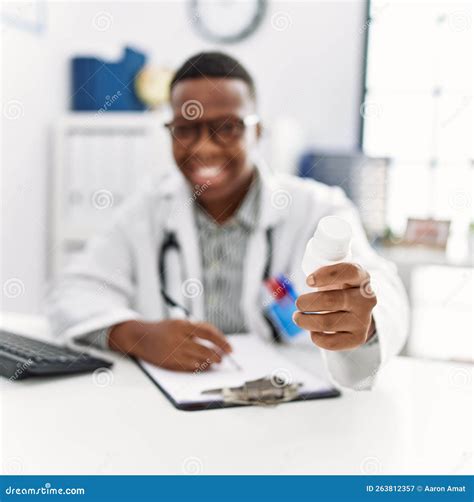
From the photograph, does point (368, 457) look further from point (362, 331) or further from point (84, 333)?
point (84, 333)

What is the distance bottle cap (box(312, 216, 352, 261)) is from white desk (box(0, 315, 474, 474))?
25cm

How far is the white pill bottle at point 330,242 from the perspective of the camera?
0.71 meters

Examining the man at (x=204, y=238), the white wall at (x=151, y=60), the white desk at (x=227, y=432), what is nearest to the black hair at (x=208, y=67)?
the man at (x=204, y=238)

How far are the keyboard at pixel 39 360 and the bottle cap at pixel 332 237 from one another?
511mm

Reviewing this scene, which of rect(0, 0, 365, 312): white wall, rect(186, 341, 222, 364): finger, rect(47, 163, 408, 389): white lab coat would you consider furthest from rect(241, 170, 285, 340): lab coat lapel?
rect(0, 0, 365, 312): white wall

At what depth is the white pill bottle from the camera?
0.71 m

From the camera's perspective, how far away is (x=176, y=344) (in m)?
1.06

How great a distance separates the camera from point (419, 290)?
2383mm

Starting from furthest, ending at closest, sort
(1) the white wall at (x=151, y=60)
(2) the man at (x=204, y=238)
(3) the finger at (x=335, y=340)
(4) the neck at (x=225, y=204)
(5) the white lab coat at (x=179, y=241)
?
(1) the white wall at (x=151, y=60), (4) the neck at (x=225, y=204), (5) the white lab coat at (x=179, y=241), (2) the man at (x=204, y=238), (3) the finger at (x=335, y=340)

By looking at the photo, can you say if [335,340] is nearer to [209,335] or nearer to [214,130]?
[209,335]

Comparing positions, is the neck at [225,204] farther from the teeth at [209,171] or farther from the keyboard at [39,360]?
the keyboard at [39,360]

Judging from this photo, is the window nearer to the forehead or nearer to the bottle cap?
the forehead

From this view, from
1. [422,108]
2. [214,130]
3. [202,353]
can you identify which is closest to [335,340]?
[202,353]

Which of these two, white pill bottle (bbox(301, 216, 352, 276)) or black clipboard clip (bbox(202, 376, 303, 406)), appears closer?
white pill bottle (bbox(301, 216, 352, 276))
